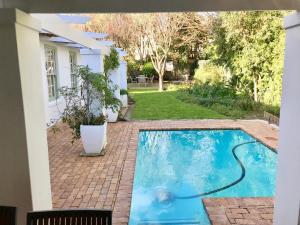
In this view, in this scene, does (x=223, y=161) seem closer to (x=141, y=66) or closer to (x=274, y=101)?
(x=274, y=101)

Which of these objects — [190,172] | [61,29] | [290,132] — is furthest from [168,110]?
[290,132]

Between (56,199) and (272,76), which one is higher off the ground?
(272,76)

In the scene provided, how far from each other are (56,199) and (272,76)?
34.5 ft

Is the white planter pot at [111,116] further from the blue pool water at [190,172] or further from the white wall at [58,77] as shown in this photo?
the white wall at [58,77]

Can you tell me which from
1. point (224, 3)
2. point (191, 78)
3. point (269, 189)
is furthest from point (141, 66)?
point (224, 3)

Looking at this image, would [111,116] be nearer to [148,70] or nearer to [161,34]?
[161,34]

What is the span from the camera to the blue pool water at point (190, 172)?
4.51 m

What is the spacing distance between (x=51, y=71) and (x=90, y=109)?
164 inches

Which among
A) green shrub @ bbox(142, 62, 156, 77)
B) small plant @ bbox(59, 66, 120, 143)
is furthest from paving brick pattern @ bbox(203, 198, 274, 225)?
green shrub @ bbox(142, 62, 156, 77)

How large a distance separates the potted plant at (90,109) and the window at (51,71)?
355 cm

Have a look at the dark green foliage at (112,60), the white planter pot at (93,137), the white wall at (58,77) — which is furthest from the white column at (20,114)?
the dark green foliage at (112,60)

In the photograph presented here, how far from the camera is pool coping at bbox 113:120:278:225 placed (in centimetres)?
413

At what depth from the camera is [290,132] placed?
2762mm

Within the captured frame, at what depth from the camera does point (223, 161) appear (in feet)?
23.5
